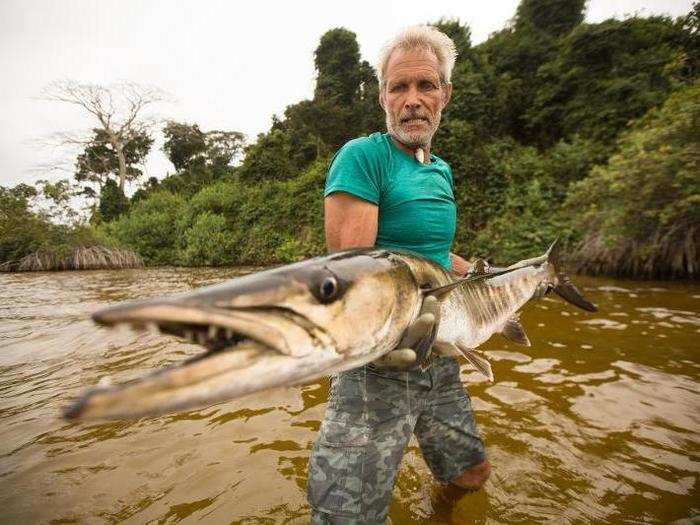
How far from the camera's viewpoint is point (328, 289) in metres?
1.12

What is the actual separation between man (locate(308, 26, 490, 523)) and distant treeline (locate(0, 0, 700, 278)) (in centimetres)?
777

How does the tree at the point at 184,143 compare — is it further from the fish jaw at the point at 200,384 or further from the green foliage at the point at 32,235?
the fish jaw at the point at 200,384

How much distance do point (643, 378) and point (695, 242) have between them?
620 cm

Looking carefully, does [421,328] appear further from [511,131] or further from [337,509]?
[511,131]

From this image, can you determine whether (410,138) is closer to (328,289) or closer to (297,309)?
(328,289)

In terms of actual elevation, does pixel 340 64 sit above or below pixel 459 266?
above

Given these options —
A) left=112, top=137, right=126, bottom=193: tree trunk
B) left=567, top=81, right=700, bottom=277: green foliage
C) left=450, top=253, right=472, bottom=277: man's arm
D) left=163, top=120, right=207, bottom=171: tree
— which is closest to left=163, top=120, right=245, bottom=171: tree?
left=163, top=120, right=207, bottom=171: tree

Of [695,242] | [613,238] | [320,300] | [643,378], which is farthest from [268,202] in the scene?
[320,300]

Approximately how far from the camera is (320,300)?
1102mm

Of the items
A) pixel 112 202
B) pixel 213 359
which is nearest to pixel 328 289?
pixel 213 359

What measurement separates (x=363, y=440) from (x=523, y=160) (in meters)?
14.1

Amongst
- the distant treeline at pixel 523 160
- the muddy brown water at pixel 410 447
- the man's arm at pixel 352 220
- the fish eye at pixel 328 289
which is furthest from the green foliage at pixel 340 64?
the fish eye at pixel 328 289

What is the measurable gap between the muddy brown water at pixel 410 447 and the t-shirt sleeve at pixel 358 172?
1.75 m

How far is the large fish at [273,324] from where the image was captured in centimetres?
83
